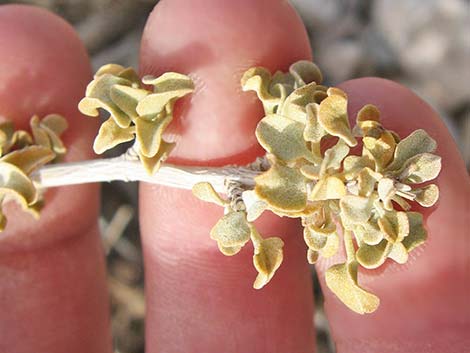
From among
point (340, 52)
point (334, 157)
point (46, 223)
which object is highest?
point (334, 157)

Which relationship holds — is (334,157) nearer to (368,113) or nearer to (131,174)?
(368,113)

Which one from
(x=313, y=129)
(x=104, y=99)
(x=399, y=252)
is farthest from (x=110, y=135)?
(x=399, y=252)

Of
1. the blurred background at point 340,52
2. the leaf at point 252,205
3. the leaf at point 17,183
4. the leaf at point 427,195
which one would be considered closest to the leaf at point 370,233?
the leaf at point 427,195

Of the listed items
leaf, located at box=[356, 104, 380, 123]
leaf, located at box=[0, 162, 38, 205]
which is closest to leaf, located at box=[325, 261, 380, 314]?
leaf, located at box=[356, 104, 380, 123]

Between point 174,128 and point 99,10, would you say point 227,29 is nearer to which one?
point 174,128

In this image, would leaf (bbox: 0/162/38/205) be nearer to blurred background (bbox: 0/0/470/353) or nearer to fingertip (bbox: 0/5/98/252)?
fingertip (bbox: 0/5/98/252)

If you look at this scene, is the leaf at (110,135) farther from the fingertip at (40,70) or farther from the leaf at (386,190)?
the leaf at (386,190)

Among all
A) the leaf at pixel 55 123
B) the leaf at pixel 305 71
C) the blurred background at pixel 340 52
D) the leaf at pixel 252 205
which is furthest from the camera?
the blurred background at pixel 340 52
